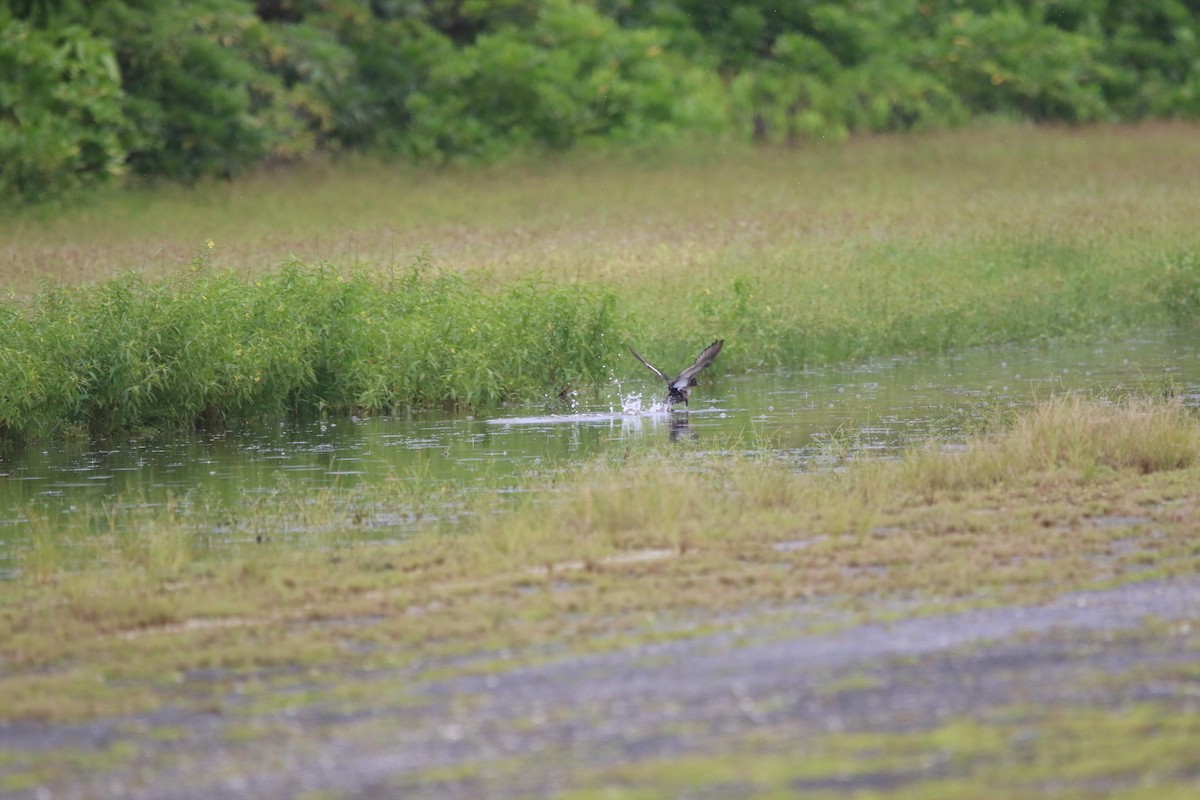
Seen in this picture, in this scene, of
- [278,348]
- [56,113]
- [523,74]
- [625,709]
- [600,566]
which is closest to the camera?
[625,709]

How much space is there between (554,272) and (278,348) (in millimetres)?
6521

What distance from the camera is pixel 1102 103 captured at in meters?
48.2

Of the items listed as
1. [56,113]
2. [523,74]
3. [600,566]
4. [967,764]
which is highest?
[523,74]

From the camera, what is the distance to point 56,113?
32469 mm

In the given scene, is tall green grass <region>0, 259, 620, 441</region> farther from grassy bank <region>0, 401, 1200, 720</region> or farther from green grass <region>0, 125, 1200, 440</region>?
grassy bank <region>0, 401, 1200, 720</region>

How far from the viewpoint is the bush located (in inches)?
1222

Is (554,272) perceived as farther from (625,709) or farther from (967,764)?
(967,764)

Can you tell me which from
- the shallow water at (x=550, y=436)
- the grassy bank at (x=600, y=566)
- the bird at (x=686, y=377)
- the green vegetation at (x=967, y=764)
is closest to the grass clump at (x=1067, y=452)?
the grassy bank at (x=600, y=566)

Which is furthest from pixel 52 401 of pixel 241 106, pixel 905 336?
pixel 241 106

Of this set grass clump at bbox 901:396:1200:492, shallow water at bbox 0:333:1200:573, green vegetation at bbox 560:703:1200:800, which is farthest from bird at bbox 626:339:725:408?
green vegetation at bbox 560:703:1200:800

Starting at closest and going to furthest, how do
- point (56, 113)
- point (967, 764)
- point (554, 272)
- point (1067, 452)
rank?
point (967, 764) < point (1067, 452) < point (554, 272) < point (56, 113)

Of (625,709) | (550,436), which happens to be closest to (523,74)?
(550,436)

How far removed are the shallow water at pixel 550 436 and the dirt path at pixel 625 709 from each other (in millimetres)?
3555

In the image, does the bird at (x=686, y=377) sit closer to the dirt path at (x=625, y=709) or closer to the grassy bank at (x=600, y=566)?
the grassy bank at (x=600, y=566)
